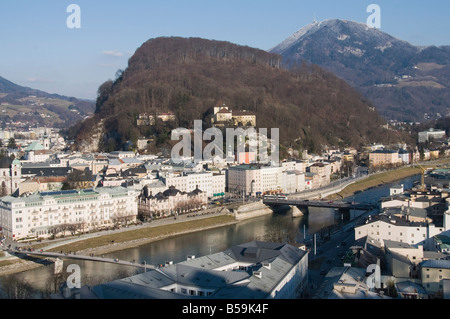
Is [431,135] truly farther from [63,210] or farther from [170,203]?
[63,210]

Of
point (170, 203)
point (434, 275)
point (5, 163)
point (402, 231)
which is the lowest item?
point (434, 275)

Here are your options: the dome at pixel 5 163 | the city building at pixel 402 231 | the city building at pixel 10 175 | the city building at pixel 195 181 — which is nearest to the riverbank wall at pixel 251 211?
the city building at pixel 195 181

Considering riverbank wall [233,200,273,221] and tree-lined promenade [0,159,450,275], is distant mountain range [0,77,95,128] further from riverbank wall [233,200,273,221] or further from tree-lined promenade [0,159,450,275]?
tree-lined promenade [0,159,450,275]

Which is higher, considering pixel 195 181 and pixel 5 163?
pixel 5 163

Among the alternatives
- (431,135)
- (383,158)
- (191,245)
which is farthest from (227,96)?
(431,135)

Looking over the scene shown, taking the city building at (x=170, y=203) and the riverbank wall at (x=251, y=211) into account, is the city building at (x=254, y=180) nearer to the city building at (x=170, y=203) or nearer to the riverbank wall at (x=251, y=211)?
the riverbank wall at (x=251, y=211)

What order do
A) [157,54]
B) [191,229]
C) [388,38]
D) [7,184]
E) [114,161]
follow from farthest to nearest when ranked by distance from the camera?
[388,38] < [157,54] < [114,161] < [7,184] < [191,229]
